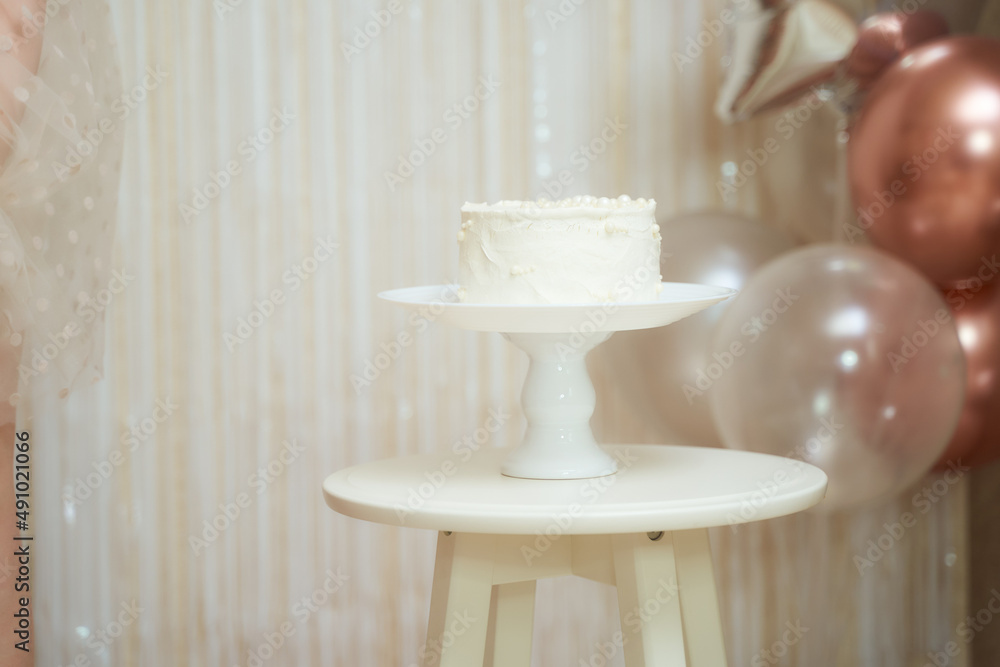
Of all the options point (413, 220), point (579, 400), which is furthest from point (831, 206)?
point (413, 220)

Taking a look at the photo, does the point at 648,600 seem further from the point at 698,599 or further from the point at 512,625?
the point at 512,625

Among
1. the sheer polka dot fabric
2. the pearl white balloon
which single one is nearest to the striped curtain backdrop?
the pearl white balloon

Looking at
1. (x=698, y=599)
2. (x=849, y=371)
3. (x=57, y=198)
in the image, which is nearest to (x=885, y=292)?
(x=849, y=371)

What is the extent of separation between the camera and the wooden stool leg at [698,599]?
100 cm

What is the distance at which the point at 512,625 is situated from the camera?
1.12 m

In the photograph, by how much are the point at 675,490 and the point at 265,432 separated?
1023 mm

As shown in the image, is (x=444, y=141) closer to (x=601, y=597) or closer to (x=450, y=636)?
(x=601, y=597)

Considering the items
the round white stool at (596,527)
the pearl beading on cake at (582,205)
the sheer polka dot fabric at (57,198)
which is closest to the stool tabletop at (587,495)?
the round white stool at (596,527)

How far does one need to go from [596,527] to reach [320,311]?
1.02 m

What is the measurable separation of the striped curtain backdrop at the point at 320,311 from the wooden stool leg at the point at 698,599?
2.20 feet

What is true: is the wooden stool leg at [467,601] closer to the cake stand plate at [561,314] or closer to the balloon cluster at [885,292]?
the cake stand plate at [561,314]

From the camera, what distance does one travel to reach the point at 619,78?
67.1 inches

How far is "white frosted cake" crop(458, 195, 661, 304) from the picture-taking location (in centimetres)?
98

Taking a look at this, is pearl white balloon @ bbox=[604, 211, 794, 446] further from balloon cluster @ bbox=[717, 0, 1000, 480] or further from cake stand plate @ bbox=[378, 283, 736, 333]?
cake stand plate @ bbox=[378, 283, 736, 333]
